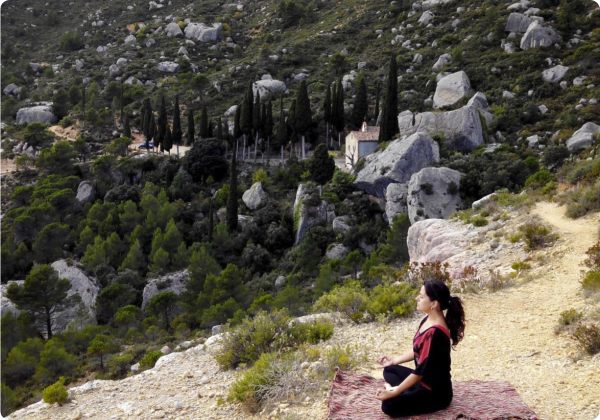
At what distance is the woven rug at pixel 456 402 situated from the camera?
14.8 feet

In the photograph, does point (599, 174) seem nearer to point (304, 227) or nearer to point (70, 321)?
point (304, 227)

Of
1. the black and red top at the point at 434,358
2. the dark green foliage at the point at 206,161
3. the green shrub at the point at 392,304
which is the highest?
the black and red top at the point at 434,358

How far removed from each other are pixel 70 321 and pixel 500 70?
145 feet

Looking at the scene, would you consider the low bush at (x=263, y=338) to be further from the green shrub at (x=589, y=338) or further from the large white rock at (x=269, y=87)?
the large white rock at (x=269, y=87)

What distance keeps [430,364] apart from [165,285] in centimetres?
2550

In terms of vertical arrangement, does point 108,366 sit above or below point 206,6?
below

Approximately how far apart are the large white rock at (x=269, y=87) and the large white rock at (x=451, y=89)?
20.8 m

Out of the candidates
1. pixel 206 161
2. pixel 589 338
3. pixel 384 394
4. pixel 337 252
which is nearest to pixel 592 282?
pixel 589 338

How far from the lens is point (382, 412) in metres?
4.66

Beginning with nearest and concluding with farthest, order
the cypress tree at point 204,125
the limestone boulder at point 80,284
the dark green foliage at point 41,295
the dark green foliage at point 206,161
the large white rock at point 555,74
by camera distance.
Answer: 1. the dark green foliage at point 41,295
2. the limestone boulder at point 80,284
3. the large white rock at point 555,74
4. the dark green foliage at point 206,161
5. the cypress tree at point 204,125

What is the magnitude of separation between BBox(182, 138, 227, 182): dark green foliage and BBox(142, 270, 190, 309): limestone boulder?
1688cm

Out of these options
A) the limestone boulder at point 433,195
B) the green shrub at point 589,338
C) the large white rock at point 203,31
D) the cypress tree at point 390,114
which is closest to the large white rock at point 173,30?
the large white rock at point 203,31

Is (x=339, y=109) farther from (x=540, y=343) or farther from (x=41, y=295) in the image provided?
(x=540, y=343)

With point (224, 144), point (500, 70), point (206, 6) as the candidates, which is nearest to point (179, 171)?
point (224, 144)
